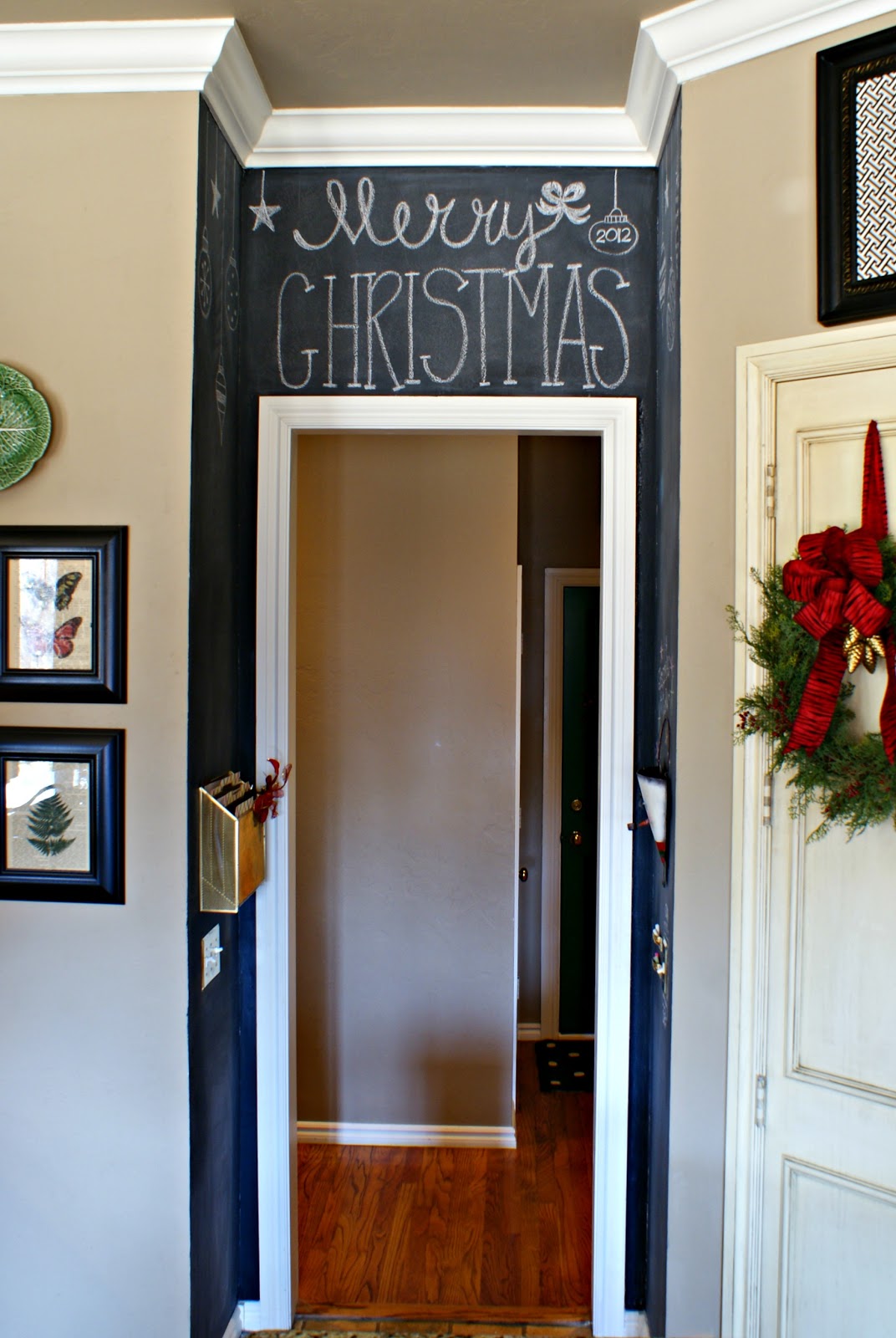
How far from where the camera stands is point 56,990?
5.66 ft

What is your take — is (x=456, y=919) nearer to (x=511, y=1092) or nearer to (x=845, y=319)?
(x=511, y=1092)

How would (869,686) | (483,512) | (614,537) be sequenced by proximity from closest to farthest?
(869,686)
(614,537)
(483,512)

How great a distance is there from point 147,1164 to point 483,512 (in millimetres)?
2089

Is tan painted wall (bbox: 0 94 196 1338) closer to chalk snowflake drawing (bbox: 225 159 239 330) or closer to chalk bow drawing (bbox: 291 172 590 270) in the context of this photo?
chalk snowflake drawing (bbox: 225 159 239 330)

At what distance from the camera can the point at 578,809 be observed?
3.71 meters

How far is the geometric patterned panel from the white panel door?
0.67ft

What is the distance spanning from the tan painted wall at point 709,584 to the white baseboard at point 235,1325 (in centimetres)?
101

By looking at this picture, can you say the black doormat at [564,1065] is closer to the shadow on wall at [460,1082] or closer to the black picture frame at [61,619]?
the shadow on wall at [460,1082]

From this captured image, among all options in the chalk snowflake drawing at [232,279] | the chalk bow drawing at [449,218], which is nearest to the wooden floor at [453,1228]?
the chalk snowflake drawing at [232,279]

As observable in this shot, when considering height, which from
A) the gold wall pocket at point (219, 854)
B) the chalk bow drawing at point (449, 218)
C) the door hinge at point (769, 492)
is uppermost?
the chalk bow drawing at point (449, 218)

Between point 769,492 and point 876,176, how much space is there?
1.88ft

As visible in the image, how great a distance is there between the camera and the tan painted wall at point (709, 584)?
1.61 metres

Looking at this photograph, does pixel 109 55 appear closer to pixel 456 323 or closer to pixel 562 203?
pixel 456 323

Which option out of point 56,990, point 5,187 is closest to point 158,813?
point 56,990
